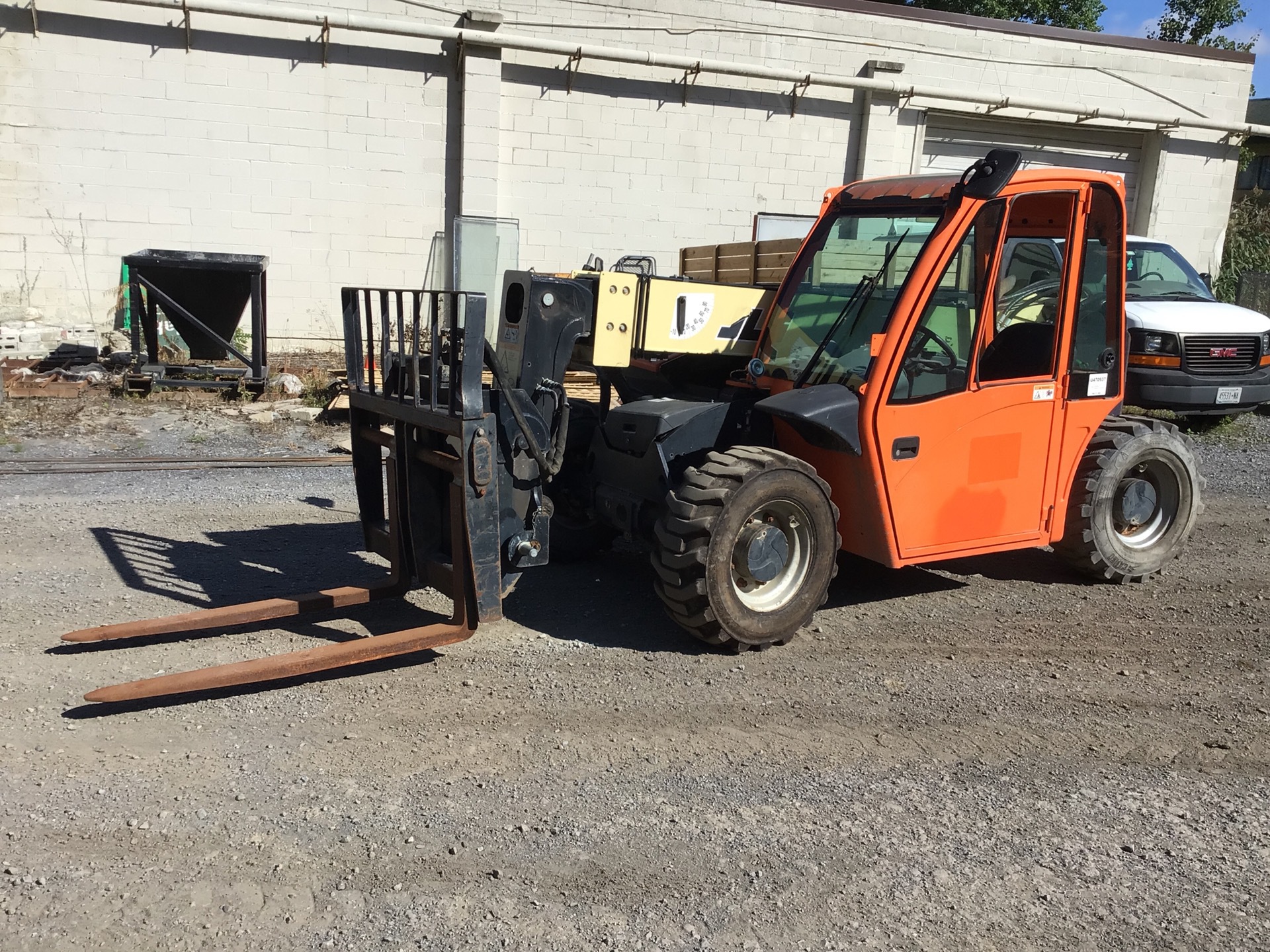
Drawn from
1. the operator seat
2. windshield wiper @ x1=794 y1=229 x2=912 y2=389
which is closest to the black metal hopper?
windshield wiper @ x1=794 y1=229 x2=912 y2=389

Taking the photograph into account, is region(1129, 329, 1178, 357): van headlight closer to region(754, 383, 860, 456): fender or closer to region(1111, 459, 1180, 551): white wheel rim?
region(1111, 459, 1180, 551): white wheel rim

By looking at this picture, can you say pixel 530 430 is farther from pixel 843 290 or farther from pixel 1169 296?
pixel 1169 296

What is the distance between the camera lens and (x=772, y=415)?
213 inches

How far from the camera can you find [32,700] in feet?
14.8

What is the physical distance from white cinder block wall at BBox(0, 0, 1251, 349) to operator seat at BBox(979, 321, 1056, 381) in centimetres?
1072

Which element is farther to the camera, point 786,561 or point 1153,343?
point 1153,343

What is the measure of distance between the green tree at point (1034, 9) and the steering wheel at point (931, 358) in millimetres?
25601

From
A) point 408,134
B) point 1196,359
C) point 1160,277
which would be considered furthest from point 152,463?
point 1160,277

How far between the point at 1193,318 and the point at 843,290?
7535 mm

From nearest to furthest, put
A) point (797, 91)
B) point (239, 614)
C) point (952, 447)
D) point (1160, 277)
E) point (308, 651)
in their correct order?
point (308, 651) → point (239, 614) → point (952, 447) → point (1160, 277) → point (797, 91)

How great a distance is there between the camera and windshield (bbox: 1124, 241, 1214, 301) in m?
12.4

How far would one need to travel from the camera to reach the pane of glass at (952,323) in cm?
539

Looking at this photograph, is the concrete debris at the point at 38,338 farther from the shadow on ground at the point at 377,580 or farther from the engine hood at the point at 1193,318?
the engine hood at the point at 1193,318

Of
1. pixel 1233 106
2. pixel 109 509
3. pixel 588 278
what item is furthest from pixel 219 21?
pixel 1233 106
